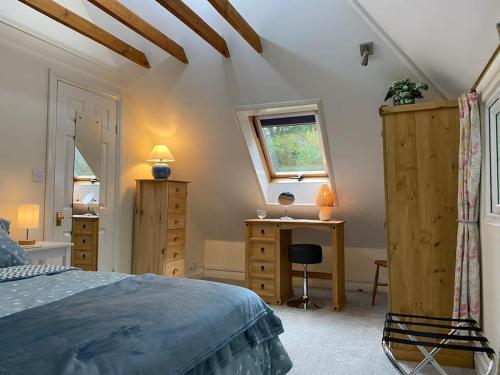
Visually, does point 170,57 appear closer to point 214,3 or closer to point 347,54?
point 214,3

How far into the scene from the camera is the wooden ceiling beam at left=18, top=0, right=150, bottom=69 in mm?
2855

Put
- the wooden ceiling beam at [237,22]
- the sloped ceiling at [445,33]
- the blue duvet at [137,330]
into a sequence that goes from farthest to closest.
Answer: the wooden ceiling beam at [237,22] → the sloped ceiling at [445,33] → the blue duvet at [137,330]

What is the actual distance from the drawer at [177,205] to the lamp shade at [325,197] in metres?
1.52

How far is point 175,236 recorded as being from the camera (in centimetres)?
421

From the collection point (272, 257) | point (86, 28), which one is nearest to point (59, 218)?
point (86, 28)

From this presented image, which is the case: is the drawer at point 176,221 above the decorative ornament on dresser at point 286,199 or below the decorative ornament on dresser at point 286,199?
below

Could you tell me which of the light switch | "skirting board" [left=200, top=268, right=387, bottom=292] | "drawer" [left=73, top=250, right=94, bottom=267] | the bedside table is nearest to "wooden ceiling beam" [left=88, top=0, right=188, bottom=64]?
the light switch

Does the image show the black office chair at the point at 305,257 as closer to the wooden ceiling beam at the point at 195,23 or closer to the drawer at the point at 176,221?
the drawer at the point at 176,221

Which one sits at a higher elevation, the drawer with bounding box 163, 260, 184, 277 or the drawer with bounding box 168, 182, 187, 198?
the drawer with bounding box 168, 182, 187, 198

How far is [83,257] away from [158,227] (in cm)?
79

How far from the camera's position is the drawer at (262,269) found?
4039 millimetres

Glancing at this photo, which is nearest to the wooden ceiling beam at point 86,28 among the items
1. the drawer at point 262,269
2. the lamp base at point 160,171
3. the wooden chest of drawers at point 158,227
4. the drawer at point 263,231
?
the lamp base at point 160,171

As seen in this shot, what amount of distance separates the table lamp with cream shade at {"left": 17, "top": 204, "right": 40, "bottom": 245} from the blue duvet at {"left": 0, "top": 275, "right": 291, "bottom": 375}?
1.54m

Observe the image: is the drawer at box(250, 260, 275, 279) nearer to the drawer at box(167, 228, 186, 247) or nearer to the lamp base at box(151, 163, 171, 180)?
the drawer at box(167, 228, 186, 247)
